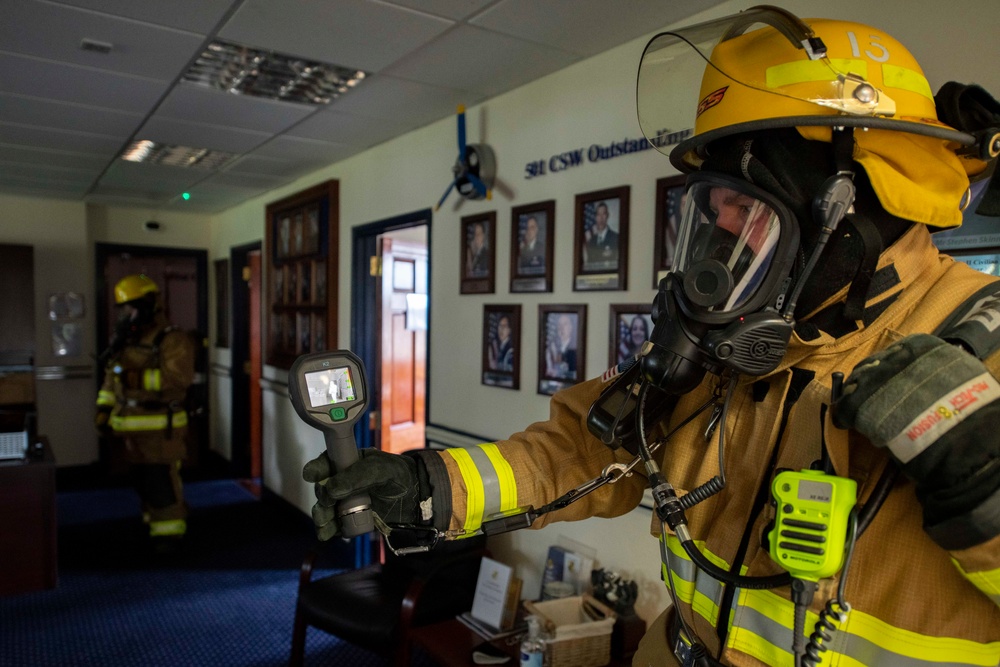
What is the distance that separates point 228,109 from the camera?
3268 millimetres

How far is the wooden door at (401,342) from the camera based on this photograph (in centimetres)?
426

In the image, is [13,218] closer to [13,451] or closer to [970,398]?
[13,451]

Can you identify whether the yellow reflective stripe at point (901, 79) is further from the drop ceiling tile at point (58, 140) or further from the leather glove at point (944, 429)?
the drop ceiling tile at point (58, 140)

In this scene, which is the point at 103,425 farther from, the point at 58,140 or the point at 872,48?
the point at 872,48

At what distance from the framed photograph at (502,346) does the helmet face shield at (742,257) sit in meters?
1.78

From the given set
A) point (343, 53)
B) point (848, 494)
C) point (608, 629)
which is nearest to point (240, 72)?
point (343, 53)

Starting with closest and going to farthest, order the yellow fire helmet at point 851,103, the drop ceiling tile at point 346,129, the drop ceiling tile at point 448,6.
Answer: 1. the yellow fire helmet at point 851,103
2. the drop ceiling tile at point 448,6
3. the drop ceiling tile at point 346,129

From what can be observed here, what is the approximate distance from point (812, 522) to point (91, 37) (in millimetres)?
2782

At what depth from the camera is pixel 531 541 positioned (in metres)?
2.81

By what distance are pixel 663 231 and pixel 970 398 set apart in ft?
4.83

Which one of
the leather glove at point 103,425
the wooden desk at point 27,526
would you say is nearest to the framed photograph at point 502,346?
the wooden desk at point 27,526

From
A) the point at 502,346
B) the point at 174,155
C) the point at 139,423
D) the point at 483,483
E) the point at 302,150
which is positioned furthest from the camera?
the point at 139,423

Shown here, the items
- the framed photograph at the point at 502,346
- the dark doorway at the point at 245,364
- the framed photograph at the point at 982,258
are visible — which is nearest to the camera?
the framed photograph at the point at 982,258

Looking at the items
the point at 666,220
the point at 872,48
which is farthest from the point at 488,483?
the point at 666,220
